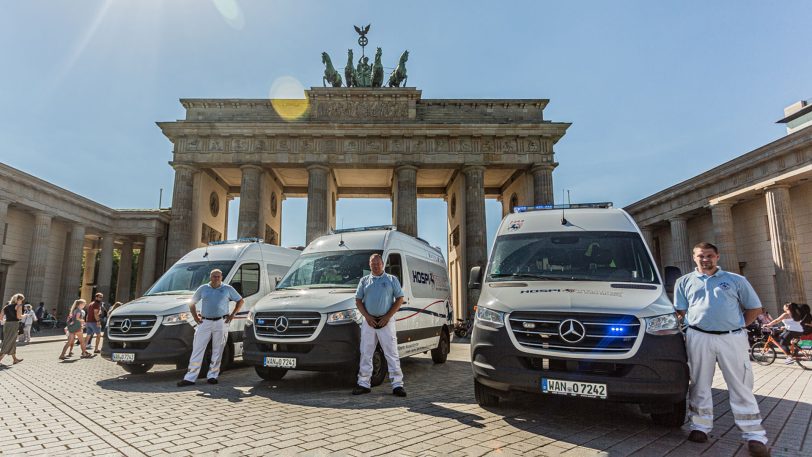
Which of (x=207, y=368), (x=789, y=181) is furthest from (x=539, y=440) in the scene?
(x=789, y=181)

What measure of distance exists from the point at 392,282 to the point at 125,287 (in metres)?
35.9

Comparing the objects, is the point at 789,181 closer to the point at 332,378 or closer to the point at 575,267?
the point at 575,267

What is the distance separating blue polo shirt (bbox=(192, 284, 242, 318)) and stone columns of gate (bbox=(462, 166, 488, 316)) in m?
21.0

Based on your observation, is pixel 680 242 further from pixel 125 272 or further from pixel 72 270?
pixel 125 272

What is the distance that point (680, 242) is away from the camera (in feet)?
88.5

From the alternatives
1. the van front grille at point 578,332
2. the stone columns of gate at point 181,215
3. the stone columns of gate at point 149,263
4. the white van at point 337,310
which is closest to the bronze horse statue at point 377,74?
the stone columns of gate at point 181,215

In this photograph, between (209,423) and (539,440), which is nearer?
(539,440)

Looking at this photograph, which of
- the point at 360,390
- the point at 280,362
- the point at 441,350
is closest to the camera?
the point at 360,390

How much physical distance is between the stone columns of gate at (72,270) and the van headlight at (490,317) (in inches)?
1262

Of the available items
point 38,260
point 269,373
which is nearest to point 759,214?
→ point 269,373

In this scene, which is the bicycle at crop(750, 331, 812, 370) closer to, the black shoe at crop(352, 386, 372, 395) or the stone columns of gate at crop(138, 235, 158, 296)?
the black shoe at crop(352, 386, 372, 395)

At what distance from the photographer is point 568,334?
424 cm

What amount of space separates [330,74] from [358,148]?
6.72 meters

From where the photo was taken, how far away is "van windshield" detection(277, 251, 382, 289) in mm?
7488
